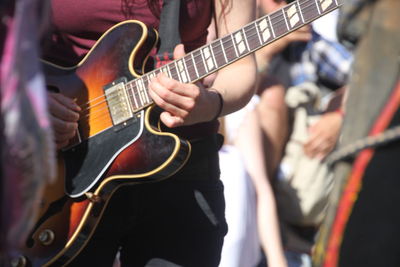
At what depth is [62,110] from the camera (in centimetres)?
223

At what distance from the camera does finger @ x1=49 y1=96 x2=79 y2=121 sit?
2.18 m

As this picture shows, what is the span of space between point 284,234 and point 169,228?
6.49 ft

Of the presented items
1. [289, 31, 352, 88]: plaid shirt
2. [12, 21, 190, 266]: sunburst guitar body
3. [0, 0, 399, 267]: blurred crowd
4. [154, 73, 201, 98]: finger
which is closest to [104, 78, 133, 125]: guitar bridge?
[12, 21, 190, 266]: sunburst guitar body

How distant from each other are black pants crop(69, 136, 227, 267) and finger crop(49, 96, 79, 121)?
0.26 metres

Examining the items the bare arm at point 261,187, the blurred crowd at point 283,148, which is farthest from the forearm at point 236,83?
the bare arm at point 261,187

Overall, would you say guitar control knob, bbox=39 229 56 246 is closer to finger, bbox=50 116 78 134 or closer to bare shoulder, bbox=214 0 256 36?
finger, bbox=50 116 78 134

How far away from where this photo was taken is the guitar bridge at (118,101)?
2.31 metres

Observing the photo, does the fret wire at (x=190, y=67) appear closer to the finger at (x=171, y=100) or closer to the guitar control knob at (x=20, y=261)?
the finger at (x=171, y=100)

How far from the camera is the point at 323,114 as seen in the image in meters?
4.32

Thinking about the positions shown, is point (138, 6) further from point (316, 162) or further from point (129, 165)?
point (316, 162)

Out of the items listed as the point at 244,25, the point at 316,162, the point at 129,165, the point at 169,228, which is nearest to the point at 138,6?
the point at 244,25

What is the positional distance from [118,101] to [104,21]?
0.81ft

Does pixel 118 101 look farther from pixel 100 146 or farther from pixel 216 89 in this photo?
pixel 216 89

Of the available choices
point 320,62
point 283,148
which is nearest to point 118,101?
point 283,148
